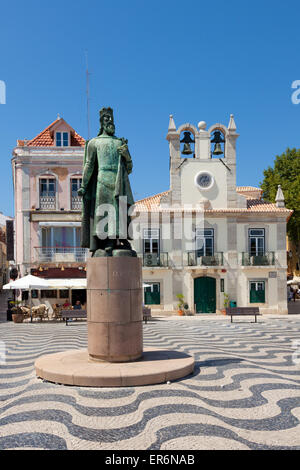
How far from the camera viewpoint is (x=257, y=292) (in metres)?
25.6

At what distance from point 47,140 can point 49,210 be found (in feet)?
15.9

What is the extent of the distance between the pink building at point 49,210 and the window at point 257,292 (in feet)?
33.9

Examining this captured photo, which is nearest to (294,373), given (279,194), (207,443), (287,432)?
(287,432)

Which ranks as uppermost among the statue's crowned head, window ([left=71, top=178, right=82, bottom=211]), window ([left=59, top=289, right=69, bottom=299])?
window ([left=71, top=178, right=82, bottom=211])

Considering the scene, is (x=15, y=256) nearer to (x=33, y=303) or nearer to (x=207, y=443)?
(x=33, y=303)

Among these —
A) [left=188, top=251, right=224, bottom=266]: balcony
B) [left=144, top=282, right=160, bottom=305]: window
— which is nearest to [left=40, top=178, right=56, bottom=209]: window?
[left=144, top=282, right=160, bottom=305]: window

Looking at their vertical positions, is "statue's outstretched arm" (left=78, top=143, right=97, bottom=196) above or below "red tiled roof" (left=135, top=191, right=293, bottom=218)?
below

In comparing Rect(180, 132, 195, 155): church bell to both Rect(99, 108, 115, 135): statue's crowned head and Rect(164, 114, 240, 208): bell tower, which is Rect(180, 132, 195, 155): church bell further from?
Rect(99, 108, 115, 135): statue's crowned head

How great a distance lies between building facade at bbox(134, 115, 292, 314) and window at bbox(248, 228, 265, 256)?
0.20 feet

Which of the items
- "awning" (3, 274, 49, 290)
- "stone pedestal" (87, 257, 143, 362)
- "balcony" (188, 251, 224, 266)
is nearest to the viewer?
"stone pedestal" (87, 257, 143, 362)

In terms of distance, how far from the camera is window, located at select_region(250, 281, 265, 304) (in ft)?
83.8

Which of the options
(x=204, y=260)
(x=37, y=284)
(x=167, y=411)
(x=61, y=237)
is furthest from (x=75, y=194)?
(x=167, y=411)

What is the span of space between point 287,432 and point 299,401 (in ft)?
4.20

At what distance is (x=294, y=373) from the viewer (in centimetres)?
725
